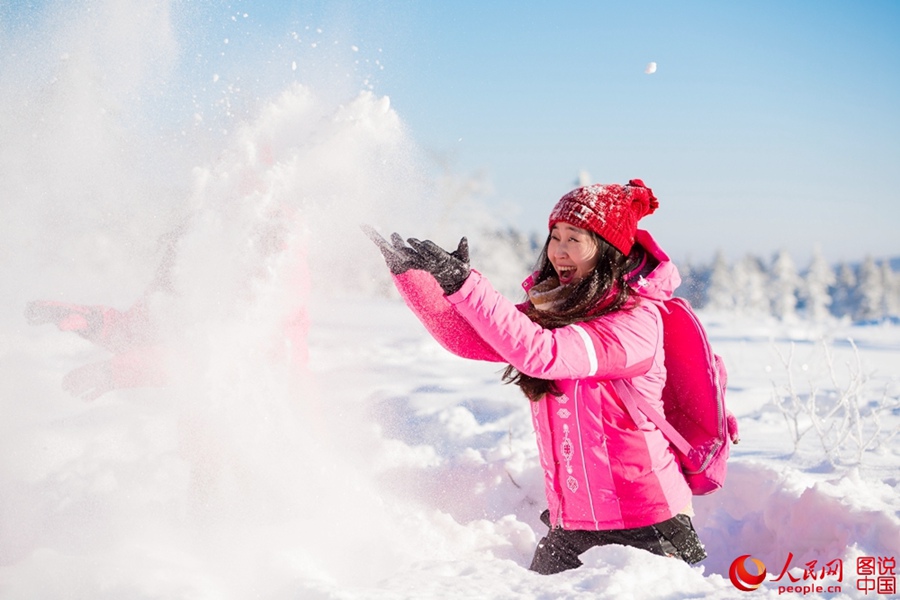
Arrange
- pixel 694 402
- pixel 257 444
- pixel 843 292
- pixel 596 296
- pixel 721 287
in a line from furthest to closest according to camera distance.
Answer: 1. pixel 843 292
2. pixel 721 287
3. pixel 257 444
4. pixel 694 402
5. pixel 596 296

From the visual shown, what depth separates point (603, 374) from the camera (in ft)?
6.99

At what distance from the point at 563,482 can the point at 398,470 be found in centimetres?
186

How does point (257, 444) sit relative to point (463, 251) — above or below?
below

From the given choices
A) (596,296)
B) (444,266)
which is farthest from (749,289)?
(444,266)

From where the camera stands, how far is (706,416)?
245 cm

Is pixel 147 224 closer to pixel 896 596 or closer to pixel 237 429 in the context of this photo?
pixel 237 429

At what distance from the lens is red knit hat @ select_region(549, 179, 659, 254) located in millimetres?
2270

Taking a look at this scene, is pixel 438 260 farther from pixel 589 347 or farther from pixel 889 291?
pixel 889 291

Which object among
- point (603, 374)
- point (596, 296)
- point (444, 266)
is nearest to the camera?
point (444, 266)

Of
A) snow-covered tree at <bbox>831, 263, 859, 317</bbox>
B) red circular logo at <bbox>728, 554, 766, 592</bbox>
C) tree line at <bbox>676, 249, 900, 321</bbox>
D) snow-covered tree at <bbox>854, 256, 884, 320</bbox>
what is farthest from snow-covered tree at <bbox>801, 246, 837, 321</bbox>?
red circular logo at <bbox>728, 554, 766, 592</bbox>

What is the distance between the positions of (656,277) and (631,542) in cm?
99

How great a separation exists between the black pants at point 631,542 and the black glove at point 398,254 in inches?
48.6

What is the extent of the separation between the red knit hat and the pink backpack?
36 cm

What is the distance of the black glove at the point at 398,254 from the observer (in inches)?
77.4
